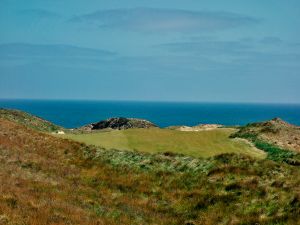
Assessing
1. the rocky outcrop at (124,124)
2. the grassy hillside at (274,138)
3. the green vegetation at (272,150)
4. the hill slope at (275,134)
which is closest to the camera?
the green vegetation at (272,150)

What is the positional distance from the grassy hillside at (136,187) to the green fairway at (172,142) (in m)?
3.43

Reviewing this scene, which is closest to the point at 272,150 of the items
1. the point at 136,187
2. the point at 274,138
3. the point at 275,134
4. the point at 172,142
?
the point at 274,138

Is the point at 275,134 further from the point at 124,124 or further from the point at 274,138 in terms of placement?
the point at 124,124

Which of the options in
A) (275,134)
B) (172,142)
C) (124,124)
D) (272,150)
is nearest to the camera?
(172,142)

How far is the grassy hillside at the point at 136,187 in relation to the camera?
19.9 metres

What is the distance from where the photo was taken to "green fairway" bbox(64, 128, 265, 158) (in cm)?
4022

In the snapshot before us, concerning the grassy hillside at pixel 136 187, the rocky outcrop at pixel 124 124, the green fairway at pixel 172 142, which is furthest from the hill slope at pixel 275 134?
the rocky outcrop at pixel 124 124

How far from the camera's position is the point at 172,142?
139 ft

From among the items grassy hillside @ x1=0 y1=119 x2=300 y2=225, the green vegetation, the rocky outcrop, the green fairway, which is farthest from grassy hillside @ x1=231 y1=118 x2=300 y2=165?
Answer: the rocky outcrop

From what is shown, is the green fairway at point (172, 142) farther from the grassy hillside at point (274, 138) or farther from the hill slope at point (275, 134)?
the hill slope at point (275, 134)

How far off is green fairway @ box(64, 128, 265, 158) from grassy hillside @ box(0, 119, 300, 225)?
343 centimetres

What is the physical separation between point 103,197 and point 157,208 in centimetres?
312

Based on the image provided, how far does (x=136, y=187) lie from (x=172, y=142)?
15.2 meters

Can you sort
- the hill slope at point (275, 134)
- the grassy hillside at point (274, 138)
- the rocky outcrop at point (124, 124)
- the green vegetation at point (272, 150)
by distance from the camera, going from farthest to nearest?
1. the rocky outcrop at point (124, 124)
2. the hill slope at point (275, 134)
3. the grassy hillside at point (274, 138)
4. the green vegetation at point (272, 150)
